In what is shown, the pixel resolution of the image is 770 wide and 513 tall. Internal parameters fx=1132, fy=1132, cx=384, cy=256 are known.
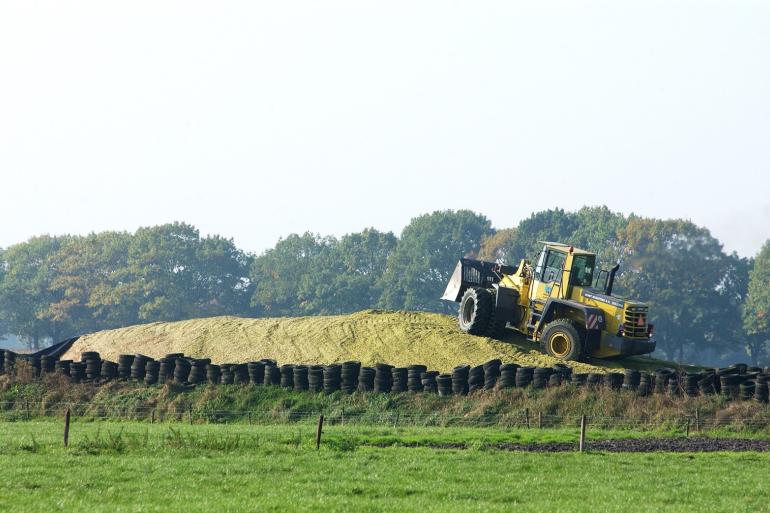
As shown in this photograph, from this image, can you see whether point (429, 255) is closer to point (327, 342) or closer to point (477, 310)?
point (327, 342)

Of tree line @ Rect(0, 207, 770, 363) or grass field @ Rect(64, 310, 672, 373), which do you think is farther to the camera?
tree line @ Rect(0, 207, 770, 363)

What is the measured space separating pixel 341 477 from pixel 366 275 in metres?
93.2

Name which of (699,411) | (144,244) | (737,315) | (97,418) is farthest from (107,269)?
(699,411)

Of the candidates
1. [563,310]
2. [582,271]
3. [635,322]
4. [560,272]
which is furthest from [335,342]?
[635,322]

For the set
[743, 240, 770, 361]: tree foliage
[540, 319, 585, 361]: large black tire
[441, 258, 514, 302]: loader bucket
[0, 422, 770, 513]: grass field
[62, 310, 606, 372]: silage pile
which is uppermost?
[743, 240, 770, 361]: tree foliage

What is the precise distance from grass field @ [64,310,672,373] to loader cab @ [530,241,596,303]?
7.84ft

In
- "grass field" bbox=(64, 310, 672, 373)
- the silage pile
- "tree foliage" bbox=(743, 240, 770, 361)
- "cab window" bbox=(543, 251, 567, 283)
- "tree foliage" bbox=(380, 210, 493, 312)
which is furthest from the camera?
"tree foliage" bbox=(380, 210, 493, 312)

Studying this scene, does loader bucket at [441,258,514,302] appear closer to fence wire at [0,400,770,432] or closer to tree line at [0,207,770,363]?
fence wire at [0,400,770,432]

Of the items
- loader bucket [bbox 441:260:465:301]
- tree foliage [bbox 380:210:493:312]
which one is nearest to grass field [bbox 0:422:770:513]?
loader bucket [bbox 441:260:465:301]

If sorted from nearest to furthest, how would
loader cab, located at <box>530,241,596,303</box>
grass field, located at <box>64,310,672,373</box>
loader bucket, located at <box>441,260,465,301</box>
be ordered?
1. loader cab, located at <box>530,241,596,303</box>
2. grass field, located at <box>64,310,672,373</box>
3. loader bucket, located at <box>441,260,465,301</box>

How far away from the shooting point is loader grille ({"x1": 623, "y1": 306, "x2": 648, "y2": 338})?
131 ft

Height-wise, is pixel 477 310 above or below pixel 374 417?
above

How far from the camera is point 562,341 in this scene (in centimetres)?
4106

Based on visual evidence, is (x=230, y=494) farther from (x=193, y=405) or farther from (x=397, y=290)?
(x=397, y=290)
